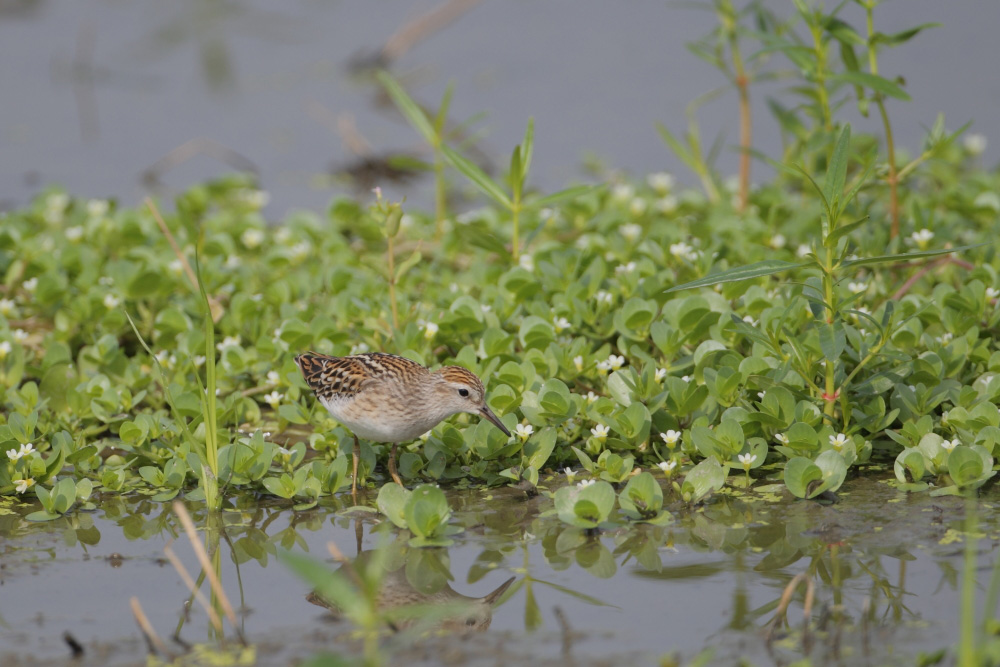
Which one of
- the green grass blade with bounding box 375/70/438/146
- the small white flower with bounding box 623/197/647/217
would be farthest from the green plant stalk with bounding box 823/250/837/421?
the small white flower with bounding box 623/197/647/217

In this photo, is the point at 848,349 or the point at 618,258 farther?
the point at 618,258

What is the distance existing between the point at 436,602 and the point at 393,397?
1.19 metres

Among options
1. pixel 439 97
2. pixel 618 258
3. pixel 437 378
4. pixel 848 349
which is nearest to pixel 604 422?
pixel 437 378

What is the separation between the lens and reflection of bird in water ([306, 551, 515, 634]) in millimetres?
4160

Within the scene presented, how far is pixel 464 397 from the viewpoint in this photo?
5465 millimetres

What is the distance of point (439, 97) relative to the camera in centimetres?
1253

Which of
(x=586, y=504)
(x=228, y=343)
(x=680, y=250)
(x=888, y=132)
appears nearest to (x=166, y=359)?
(x=228, y=343)

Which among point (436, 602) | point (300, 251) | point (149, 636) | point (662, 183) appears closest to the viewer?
point (149, 636)

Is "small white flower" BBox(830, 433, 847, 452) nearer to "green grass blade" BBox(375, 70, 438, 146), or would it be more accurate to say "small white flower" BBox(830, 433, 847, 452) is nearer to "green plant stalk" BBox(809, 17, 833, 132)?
"green plant stalk" BBox(809, 17, 833, 132)

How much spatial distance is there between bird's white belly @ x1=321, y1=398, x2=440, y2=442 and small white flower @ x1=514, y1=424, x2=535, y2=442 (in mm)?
442

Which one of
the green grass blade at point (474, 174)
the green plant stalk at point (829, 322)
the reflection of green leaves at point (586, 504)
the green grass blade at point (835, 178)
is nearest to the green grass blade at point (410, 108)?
the green grass blade at point (474, 174)

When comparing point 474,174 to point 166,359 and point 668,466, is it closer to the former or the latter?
point 166,359

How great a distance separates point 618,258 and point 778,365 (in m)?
2.12

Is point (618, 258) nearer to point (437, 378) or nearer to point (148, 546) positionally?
point (437, 378)
